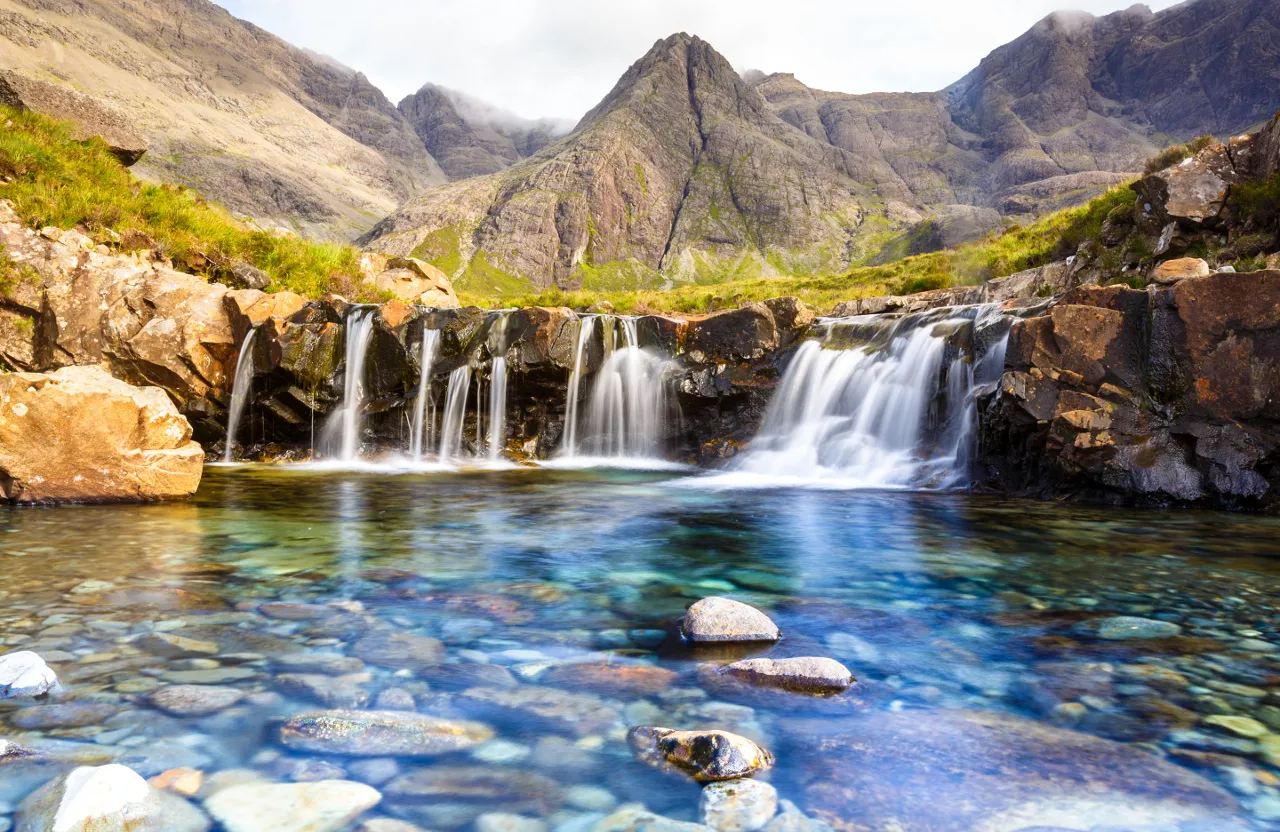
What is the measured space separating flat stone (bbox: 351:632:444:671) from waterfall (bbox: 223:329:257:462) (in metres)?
13.7

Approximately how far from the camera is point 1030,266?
22.6 m

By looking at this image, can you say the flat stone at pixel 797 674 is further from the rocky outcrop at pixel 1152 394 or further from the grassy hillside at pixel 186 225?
the grassy hillside at pixel 186 225

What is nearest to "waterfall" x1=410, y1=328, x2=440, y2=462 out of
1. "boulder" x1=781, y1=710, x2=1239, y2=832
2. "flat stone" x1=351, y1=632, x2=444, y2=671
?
"flat stone" x1=351, y1=632, x2=444, y2=671

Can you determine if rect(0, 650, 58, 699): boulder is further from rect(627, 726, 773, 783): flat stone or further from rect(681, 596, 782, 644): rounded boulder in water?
rect(681, 596, 782, 644): rounded boulder in water

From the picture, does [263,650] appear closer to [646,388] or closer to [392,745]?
[392,745]

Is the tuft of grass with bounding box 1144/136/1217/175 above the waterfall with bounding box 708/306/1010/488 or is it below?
above

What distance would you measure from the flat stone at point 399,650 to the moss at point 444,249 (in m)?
119

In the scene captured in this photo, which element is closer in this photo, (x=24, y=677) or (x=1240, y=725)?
(x=1240, y=725)

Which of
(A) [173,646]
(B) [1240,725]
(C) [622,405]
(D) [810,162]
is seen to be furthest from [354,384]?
(D) [810,162]

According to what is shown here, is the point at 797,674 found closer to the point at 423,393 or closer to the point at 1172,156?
the point at 423,393

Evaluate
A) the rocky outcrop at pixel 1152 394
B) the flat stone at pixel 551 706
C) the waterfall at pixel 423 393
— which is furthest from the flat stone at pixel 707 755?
the waterfall at pixel 423 393

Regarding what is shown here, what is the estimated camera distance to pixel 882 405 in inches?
535

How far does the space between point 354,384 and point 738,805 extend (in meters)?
15.6

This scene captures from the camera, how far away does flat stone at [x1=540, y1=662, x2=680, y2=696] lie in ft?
11.3
